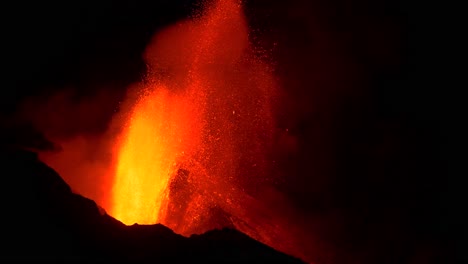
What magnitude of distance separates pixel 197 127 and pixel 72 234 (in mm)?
7766

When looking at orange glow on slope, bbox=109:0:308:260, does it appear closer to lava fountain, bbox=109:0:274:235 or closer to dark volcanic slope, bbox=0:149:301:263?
lava fountain, bbox=109:0:274:235

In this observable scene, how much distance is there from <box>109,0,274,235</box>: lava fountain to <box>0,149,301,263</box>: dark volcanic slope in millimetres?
4522

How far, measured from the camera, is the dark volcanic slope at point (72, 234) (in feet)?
23.3

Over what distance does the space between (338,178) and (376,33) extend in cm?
494

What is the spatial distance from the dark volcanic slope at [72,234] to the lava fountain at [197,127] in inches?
178

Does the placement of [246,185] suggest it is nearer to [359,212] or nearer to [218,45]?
[359,212]

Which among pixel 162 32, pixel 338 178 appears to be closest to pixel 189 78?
pixel 162 32

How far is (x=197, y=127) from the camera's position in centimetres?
1488

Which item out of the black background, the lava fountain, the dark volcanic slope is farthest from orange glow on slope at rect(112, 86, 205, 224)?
the dark volcanic slope

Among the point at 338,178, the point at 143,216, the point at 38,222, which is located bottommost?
the point at 38,222

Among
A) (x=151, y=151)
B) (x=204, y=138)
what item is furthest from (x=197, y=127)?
(x=151, y=151)

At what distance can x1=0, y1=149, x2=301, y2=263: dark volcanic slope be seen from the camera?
7.12 metres

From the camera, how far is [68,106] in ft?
55.1

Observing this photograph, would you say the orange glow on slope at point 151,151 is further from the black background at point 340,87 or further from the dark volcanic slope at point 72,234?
the dark volcanic slope at point 72,234
